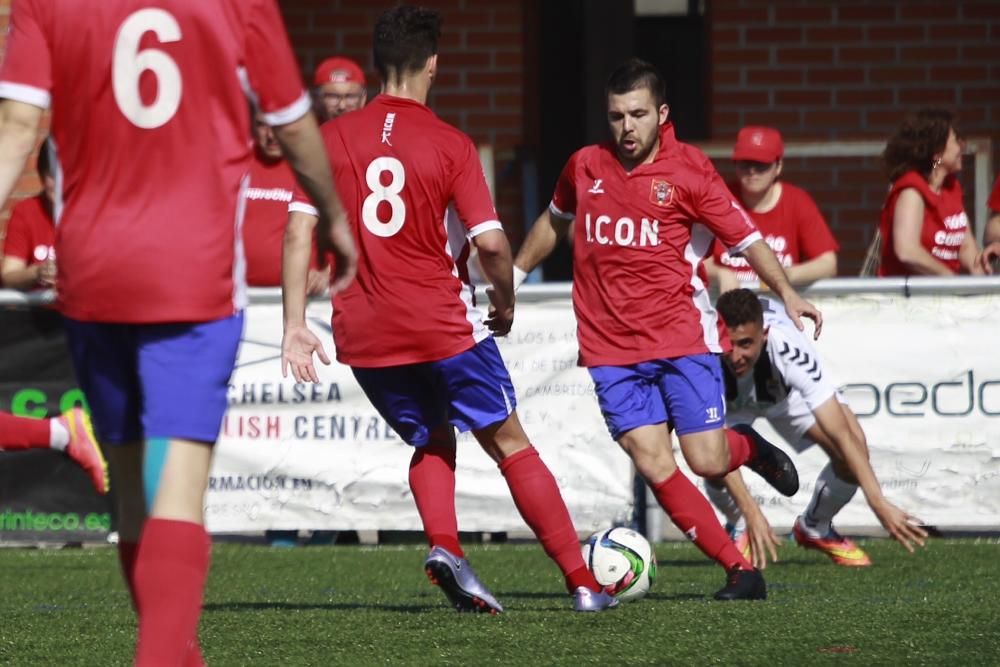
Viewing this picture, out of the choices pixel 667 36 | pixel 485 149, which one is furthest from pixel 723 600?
pixel 667 36

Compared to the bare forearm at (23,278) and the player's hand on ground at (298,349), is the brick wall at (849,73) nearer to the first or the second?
the bare forearm at (23,278)

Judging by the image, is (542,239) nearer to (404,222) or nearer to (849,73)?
(404,222)

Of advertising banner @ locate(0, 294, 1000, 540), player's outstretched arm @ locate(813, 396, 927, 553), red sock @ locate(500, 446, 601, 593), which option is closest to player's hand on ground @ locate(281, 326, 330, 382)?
red sock @ locate(500, 446, 601, 593)

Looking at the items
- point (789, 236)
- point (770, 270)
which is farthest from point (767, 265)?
point (789, 236)

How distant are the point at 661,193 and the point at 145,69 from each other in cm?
373

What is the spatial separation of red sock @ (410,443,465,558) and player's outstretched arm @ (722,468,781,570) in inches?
68.5

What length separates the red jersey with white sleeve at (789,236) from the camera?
9.77 meters

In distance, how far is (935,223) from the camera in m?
9.98

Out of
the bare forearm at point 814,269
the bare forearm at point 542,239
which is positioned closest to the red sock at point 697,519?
the bare forearm at point 542,239

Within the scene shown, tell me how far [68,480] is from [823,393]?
12.3 feet

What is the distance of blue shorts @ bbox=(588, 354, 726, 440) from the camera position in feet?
24.2

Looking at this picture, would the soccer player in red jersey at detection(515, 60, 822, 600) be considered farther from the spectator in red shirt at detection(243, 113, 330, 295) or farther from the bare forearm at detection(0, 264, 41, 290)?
the bare forearm at detection(0, 264, 41, 290)

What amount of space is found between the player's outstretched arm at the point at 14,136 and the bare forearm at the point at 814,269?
5.99m

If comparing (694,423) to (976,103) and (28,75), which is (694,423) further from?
(976,103)
